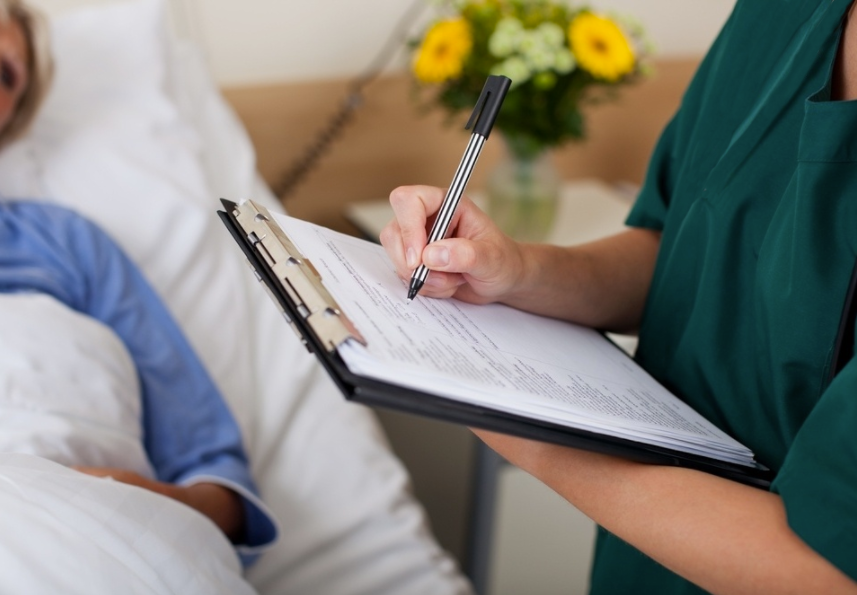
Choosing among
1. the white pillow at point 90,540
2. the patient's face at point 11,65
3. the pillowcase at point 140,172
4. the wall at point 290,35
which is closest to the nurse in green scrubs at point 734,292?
the white pillow at point 90,540

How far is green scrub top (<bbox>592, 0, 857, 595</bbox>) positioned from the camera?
50 cm

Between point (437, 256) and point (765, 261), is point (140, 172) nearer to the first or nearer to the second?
→ point (437, 256)

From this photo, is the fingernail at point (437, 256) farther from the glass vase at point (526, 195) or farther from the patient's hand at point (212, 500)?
the glass vase at point (526, 195)

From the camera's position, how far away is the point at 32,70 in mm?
1148

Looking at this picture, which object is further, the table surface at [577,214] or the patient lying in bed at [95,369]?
the table surface at [577,214]

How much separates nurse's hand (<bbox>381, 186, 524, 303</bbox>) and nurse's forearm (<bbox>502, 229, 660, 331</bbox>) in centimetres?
3

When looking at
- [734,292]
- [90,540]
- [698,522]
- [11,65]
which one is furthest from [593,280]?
[11,65]

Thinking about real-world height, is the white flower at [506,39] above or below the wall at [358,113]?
above

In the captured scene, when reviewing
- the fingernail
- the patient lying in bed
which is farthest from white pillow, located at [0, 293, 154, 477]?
the fingernail

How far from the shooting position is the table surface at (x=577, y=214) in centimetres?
155

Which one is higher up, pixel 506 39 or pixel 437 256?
pixel 506 39

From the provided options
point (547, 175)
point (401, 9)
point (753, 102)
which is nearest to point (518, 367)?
point (753, 102)

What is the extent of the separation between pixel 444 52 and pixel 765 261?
36.2 inches

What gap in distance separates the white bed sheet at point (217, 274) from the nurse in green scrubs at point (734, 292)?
0.38 m
